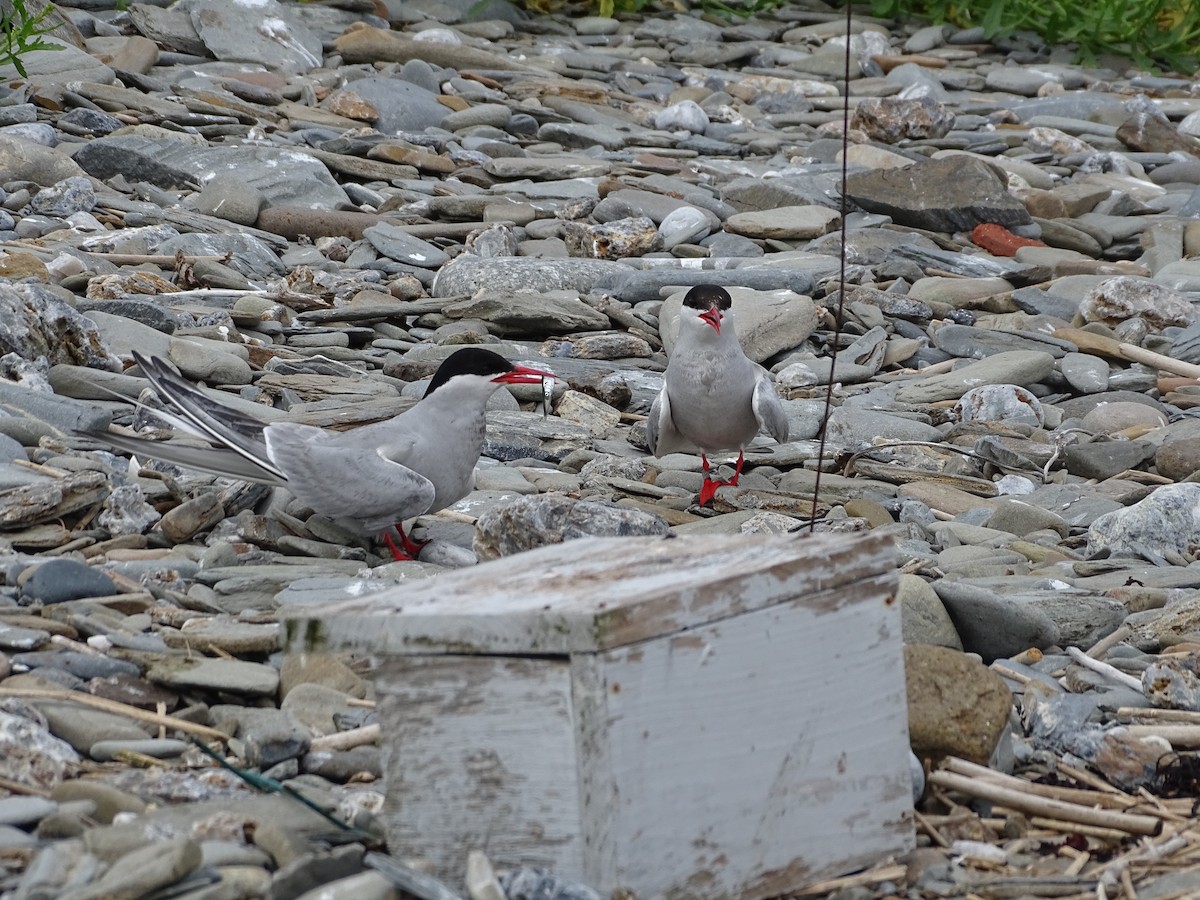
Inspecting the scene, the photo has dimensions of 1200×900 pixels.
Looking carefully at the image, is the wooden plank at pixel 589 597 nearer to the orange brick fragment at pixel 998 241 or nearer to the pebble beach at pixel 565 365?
the pebble beach at pixel 565 365

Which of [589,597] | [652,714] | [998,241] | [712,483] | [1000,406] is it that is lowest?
[998,241]

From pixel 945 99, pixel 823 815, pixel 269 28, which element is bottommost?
pixel 945 99

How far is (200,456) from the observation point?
157 inches

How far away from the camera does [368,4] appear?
445 inches

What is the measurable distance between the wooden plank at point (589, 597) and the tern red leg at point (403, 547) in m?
1.69

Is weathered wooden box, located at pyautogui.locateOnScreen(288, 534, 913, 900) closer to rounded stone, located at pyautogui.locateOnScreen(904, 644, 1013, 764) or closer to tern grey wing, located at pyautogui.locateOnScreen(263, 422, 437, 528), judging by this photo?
rounded stone, located at pyautogui.locateOnScreen(904, 644, 1013, 764)

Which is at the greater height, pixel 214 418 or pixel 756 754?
pixel 756 754

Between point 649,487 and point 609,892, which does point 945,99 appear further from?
point 609,892

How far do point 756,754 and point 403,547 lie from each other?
2167 millimetres

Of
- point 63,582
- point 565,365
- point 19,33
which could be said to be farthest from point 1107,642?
point 19,33

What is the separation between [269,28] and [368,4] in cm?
145

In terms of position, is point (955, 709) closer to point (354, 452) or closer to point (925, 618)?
point (925, 618)

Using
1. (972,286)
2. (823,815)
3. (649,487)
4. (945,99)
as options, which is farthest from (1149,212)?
(823,815)

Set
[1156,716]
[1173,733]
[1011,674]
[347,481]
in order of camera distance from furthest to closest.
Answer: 1. [347,481]
2. [1011,674]
3. [1156,716]
4. [1173,733]
